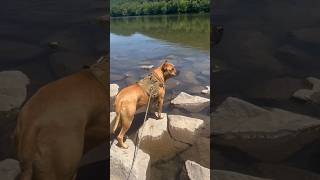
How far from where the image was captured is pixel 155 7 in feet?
8.39

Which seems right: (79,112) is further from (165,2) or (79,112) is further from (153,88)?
(165,2)

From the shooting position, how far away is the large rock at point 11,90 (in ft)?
7.38

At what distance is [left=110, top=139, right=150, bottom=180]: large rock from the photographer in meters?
2.42

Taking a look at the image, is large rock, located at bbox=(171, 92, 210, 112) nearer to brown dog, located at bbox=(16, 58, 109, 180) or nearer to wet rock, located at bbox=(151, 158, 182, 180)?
wet rock, located at bbox=(151, 158, 182, 180)

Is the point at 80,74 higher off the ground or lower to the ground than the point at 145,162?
higher

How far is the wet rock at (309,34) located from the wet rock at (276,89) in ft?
0.83

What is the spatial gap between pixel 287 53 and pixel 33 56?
5.00 ft

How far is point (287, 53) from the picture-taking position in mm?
2434

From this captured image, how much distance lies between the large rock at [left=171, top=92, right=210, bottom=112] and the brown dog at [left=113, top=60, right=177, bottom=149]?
10 centimetres

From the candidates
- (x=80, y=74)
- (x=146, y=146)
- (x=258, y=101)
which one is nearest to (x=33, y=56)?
(x=80, y=74)

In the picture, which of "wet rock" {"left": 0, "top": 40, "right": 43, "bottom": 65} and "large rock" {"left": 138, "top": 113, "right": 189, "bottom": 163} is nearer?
"wet rock" {"left": 0, "top": 40, "right": 43, "bottom": 65}

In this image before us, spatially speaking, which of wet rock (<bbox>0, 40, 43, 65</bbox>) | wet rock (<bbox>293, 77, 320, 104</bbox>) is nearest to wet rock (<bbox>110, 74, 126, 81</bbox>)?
wet rock (<bbox>0, 40, 43, 65</bbox>)

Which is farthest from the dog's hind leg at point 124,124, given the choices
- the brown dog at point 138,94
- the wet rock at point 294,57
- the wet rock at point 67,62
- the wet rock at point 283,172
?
the wet rock at point 294,57

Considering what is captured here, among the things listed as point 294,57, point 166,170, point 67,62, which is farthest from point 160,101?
point 294,57
